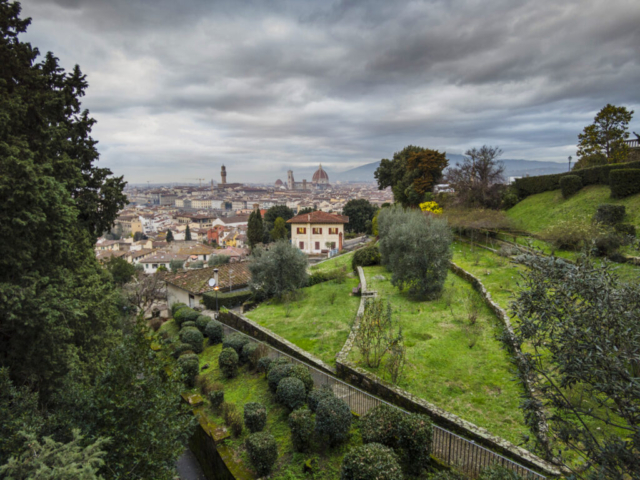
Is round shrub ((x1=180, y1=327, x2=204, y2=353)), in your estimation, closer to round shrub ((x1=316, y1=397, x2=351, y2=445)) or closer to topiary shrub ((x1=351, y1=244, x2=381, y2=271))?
round shrub ((x1=316, y1=397, x2=351, y2=445))

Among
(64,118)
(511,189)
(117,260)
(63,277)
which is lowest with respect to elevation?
(117,260)

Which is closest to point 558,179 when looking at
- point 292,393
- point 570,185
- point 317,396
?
point 570,185

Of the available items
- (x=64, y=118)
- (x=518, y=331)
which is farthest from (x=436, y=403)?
(x=64, y=118)

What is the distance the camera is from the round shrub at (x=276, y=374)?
9922 millimetres

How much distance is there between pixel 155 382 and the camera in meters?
5.85

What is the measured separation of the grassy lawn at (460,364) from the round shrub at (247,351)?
3875 mm

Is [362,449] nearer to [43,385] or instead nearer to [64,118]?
[43,385]

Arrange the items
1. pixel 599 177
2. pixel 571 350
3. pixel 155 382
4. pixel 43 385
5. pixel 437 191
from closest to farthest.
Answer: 1. pixel 571 350
2. pixel 155 382
3. pixel 43 385
4. pixel 599 177
5. pixel 437 191

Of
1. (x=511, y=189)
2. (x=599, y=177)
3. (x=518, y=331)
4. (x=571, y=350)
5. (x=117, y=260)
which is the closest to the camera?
(x=571, y=350)

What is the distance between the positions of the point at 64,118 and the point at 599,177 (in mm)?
29852

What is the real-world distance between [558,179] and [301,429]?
2815cm

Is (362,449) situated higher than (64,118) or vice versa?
(64,118)

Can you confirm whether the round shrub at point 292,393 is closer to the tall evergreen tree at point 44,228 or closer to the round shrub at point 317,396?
the round shrub at point 317,396

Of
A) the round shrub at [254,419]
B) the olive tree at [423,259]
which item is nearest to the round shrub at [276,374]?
the round shrub at [254,419]
